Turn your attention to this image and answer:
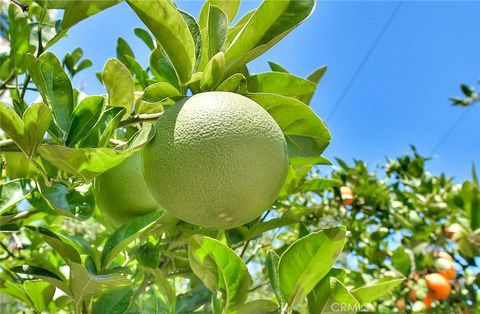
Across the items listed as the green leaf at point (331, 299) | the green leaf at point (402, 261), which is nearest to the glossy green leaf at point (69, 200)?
the green leaf at point (331, 299)

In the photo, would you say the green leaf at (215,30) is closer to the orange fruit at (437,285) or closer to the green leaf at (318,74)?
the green leaf at (318,74)

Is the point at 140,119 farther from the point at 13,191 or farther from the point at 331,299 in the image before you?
the point at 331,299

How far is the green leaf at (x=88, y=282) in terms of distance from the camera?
0.81 m

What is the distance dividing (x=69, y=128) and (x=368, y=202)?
→ 1.50 meters

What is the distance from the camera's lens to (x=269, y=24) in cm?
77

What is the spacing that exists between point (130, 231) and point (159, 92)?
235 millimetres

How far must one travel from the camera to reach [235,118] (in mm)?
697

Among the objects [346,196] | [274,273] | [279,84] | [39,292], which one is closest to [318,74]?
[279,84]

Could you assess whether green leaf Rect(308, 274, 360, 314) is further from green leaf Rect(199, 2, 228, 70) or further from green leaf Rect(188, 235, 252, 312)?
green leaf Rect(199, 2, 228, 70)

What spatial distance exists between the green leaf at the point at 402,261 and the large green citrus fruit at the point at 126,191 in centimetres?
85

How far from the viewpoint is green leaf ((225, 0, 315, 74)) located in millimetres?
753

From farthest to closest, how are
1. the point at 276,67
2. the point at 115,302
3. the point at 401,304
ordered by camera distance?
the point at 401,304 → the point at 276,67 → the point at 115,302

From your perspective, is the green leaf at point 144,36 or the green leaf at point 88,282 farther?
the green leaf at point 144,36

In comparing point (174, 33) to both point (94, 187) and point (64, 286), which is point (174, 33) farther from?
point (64, 286)
